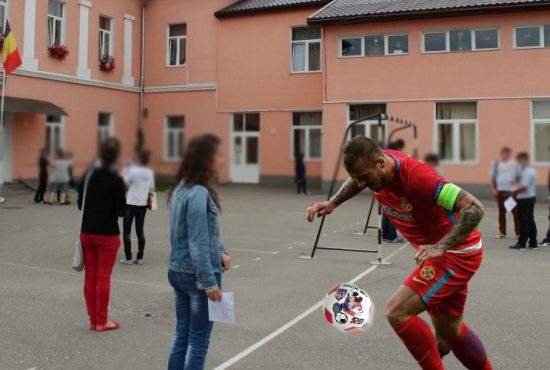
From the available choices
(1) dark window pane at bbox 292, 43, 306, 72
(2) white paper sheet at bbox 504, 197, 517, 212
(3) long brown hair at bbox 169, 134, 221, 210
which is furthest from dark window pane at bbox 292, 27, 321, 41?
(2) white paper sheet at bbox 504, 197, 517, 212

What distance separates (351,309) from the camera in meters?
3.10

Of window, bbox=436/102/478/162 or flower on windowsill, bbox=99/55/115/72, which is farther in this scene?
window, bbox=436/102/478/162

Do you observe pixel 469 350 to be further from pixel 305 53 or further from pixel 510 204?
pixel 510 204

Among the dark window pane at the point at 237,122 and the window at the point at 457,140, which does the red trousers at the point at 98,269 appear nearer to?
the window at the point at 457,140

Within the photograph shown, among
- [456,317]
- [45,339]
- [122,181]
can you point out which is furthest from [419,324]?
[45,339]

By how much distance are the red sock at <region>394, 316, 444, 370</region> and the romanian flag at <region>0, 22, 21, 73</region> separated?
287 cm

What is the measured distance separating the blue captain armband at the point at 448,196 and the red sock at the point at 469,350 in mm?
1113

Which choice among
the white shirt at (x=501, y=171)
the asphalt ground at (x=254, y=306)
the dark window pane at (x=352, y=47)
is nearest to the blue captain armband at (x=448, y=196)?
the white shirt at (x=501, y=171)

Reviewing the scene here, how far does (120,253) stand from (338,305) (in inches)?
292

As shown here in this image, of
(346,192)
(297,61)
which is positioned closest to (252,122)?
(297,61)

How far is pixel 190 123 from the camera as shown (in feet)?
5.24

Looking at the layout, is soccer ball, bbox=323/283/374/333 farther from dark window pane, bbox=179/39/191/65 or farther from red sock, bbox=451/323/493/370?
dark window pane, bbox=179/39/191/65

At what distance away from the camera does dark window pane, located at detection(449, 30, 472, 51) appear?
777cm

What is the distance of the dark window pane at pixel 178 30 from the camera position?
1.72 meters
